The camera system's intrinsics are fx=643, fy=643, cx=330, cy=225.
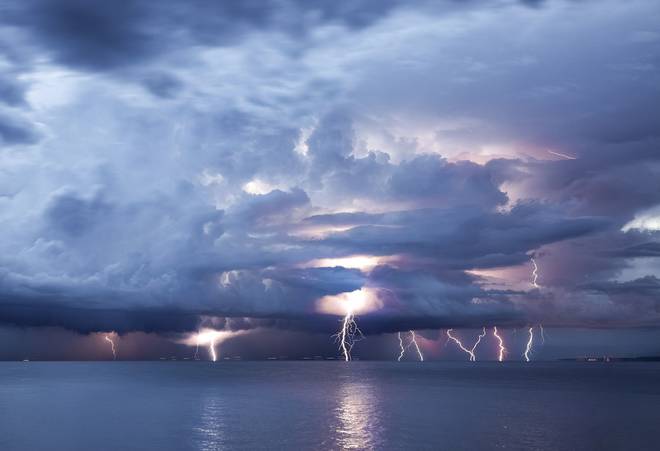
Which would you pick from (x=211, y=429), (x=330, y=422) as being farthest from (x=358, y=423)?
(x=211, y=429)

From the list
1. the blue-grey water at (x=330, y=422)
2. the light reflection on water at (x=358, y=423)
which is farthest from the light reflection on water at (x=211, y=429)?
the light reflection on water at (x=358, y=423)

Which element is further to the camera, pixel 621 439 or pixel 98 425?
pixel 98 425

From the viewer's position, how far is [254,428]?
99.2 metres

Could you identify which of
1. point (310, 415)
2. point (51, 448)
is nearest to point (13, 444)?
point (51, 448)

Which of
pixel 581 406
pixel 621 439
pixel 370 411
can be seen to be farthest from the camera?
pixel 581 406

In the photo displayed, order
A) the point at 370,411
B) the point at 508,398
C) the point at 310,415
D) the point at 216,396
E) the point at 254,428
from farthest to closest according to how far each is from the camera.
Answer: the point at 216,396 → the point at 508,398 → the point at 370,411 → the point at 310,415 → the point at 254,428

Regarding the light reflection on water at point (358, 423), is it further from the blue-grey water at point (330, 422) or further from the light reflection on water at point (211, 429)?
the light reflection on water at point (211, 429)

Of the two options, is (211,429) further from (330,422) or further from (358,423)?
(358,423)

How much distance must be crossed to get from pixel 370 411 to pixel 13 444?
217 ft

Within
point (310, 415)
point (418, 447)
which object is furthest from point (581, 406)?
point (418, 447)

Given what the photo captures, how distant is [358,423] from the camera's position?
108m

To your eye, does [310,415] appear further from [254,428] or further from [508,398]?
[508,398]

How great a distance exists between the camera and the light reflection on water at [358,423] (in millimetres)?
86200

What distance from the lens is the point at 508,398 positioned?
524 ft
